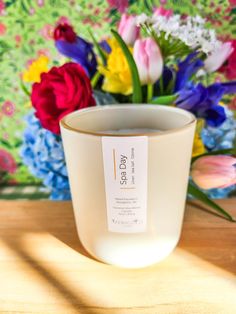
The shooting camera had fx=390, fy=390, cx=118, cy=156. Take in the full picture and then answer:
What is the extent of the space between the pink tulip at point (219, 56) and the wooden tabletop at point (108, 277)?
0.76ft

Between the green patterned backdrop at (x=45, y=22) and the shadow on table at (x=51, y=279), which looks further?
the green patterned backdrop at (x=45, y=22)

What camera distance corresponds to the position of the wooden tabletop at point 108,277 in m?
0.38

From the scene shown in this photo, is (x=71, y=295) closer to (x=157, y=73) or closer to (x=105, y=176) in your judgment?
(x=105, y=176)

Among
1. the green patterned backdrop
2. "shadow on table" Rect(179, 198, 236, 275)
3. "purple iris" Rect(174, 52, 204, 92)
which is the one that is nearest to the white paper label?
"shadow on table" Rect(179, 198, 236, 275)

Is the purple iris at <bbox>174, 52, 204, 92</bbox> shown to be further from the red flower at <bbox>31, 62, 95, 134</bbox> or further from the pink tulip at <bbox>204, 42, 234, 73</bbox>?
the red flower at <bbox>31, 62, 95, 134</bbox>

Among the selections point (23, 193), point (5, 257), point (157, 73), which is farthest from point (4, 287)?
point (23, 193)

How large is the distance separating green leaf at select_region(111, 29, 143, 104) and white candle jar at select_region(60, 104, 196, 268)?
69 mm

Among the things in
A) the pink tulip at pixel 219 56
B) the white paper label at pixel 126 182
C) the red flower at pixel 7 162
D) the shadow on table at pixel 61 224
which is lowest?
the red flower at pixel 7 162

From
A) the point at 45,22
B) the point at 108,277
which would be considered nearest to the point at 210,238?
the point at 108,277

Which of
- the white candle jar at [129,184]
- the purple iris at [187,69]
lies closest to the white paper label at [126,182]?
the white candle jar at [129,184]

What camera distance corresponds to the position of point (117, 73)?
533mm

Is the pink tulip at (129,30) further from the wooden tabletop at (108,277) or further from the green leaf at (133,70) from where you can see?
the wooden tabletop at (108,277)

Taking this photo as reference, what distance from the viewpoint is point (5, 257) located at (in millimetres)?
461

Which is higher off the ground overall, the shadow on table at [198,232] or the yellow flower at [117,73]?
the yellow flower at [117,73]
